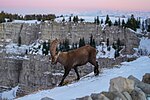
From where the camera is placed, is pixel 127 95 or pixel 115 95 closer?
pixel 115 95

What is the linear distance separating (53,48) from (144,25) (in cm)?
5029

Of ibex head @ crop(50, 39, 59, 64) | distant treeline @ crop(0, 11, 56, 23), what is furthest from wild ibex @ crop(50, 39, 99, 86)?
distant treeline @ crop(0, 11, 56, 23)

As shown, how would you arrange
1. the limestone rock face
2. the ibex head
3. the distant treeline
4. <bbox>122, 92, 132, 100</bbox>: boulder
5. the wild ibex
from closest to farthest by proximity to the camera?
<bbox>122, 92, 132, 100</bbox>: boulder < the limestone rock face < the ibex head < the wild ibex < the distant treeline

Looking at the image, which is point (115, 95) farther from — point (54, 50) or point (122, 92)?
point (54, 50)

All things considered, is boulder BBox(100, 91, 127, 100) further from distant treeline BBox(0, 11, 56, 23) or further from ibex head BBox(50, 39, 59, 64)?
distant treeline BBox(0, 11, 56, 23)

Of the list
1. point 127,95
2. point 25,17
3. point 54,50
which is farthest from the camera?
point 25,17

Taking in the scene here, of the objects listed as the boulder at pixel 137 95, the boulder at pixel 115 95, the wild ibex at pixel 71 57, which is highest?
the boulder at pixel 115 95

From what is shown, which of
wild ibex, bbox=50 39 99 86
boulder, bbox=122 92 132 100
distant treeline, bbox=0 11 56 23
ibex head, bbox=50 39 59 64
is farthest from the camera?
distant treeline, bbox=0 11 56 23

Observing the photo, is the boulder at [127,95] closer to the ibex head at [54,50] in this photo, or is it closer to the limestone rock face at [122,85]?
the limestone rock face at [122,85]

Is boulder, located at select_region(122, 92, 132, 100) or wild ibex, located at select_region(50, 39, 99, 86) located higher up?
boulder, located at select_region(122, 92, 132, 100)

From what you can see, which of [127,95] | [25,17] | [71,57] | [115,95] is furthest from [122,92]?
[25,17]

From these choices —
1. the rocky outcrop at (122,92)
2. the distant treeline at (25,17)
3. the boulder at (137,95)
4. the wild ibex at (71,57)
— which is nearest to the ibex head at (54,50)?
the wild ibex at (71,57)

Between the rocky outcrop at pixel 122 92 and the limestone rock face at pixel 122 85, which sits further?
the limestone rock face at pixel 122 85

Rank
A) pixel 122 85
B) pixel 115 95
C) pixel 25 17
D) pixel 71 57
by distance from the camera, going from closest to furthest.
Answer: pixel 115 95 → pixel 122 85 → pixel 71 57 → pixel 25 17
